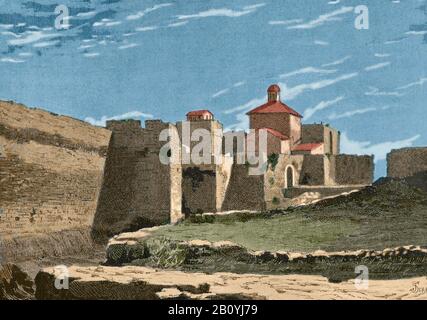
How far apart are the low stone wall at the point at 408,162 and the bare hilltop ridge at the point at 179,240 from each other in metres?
10.2

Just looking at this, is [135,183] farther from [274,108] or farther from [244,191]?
[274,108]

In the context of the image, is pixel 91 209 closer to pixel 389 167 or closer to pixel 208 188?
pixel 208 188

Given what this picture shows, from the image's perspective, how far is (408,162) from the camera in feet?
78.7

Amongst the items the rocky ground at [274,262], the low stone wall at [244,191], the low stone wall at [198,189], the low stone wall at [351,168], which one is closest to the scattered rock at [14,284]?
the rocky ground at [274,262]

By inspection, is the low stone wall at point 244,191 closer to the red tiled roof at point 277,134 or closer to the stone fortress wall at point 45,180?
the stone fortress wall at point 45,180

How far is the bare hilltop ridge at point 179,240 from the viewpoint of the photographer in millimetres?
7992

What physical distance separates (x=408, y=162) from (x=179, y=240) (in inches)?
604

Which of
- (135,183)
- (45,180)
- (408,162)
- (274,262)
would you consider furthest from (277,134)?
(274,262)

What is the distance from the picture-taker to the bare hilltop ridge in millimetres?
7992

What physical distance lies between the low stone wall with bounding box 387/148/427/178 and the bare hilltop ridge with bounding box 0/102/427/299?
10.2 meters

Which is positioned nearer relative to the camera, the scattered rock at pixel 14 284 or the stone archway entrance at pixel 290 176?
the scattered rock at pixel 14 284

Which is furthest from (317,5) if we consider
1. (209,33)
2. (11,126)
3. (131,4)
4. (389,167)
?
(389,167)

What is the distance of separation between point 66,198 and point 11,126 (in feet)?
8.95

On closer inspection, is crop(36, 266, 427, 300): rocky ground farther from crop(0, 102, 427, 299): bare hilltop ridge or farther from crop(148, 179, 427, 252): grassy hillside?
crop(148, 179, 427, 252): grassy hillside
